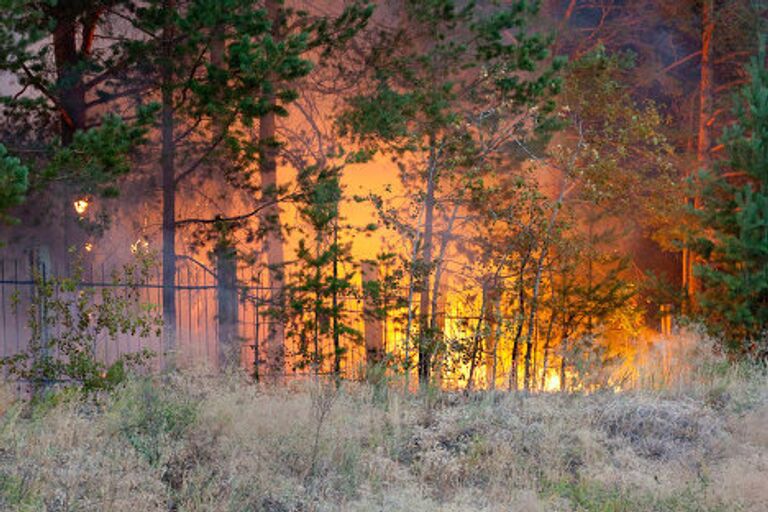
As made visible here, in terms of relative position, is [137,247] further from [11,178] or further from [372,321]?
[372,321]

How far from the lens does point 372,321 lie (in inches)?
623

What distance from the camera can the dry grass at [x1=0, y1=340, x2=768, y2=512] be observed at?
6379 mm

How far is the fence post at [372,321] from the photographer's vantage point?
49.1ft

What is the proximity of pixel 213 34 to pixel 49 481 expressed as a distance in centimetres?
952

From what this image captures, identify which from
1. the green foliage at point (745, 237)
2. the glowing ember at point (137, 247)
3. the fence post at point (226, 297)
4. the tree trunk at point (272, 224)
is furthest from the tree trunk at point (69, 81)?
the green foliage at point (745, 237)

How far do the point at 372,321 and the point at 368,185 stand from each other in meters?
2.67

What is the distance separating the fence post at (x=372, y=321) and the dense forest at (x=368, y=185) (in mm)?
41

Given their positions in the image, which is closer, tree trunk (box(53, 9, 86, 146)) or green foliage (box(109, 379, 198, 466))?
green foliage (box(109, 379, 198, 466))

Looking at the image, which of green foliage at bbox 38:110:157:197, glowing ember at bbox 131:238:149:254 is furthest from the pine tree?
green foliage at bbox 38:110:157:197

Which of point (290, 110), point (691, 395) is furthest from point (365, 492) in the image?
point (290, 110)

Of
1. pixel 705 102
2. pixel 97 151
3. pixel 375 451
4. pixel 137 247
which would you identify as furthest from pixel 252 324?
pixel 705 102

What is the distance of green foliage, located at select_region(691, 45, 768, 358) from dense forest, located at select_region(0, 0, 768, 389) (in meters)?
0.05

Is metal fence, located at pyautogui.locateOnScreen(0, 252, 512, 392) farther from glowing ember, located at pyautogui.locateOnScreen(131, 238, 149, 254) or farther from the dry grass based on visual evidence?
the dry grass

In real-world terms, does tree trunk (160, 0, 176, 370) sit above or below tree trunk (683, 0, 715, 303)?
below
